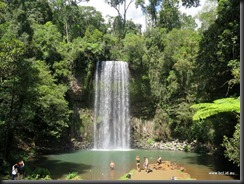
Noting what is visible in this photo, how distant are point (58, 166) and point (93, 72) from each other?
48.0ft

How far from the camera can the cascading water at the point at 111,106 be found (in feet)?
95.8

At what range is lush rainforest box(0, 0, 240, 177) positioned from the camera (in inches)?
607

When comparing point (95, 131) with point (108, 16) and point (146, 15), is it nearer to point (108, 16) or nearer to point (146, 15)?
point (146, 15)

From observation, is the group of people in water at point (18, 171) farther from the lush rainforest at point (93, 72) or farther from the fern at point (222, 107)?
the fern at point (222, 107)

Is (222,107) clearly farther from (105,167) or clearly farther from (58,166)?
(58,166)

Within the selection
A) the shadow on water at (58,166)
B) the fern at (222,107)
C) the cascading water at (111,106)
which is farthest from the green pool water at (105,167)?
the cascading water at (111,106)

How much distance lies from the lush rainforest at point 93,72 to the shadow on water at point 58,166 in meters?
1.12

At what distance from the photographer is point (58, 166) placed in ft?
57.9

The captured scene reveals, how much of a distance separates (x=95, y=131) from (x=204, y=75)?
14547 mm

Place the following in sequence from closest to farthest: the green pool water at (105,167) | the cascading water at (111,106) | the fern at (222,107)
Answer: the fern at (222,107) → the green pool water at (105,167) → the cascading water at (111,106)

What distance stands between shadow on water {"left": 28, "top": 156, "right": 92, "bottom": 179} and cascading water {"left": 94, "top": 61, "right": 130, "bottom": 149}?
9.57 m

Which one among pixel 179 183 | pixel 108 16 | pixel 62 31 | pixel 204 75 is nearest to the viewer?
pixel 179 183

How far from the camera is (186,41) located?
2991 centimetres

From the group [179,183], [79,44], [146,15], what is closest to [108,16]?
[146,15]
